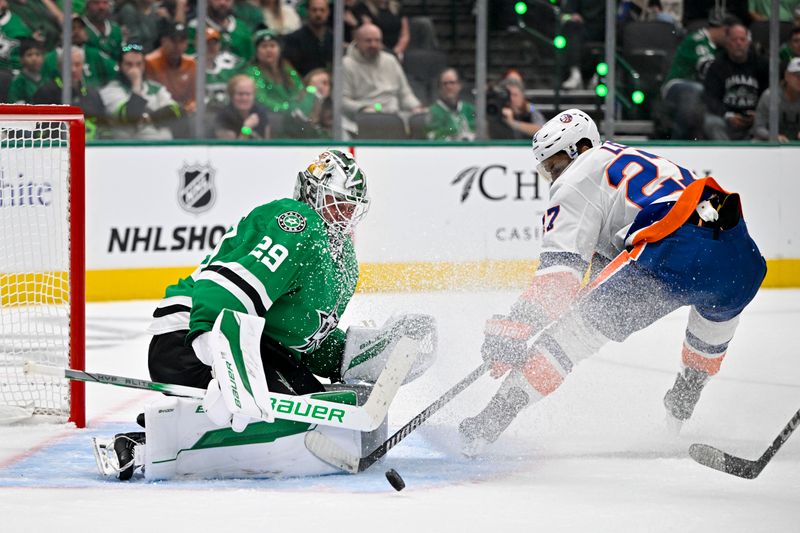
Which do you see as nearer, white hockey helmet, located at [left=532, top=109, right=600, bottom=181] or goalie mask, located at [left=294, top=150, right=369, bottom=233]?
goalie mask, located at [left=294, top=150, right=369, bottom=233]

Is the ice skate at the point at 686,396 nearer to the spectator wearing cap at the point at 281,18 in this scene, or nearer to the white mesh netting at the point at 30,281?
the white mesh netting at the point at 30,281

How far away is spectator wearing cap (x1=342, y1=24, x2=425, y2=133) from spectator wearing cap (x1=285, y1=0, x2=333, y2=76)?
156 mm

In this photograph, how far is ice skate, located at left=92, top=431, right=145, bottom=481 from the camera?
2934mm

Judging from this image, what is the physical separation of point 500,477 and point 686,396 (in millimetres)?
818

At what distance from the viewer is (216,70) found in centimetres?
699

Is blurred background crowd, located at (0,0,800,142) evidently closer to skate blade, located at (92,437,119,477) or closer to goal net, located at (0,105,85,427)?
goal net, located at (0,105,85,427)

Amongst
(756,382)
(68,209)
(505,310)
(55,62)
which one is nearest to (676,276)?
(756,382)

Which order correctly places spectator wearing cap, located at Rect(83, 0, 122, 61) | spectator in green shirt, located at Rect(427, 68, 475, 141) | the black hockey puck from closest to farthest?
the black hockey puck, spectator wearing cap, located at Rect(83, 0, 122, 61), spectator in green shirt, located at Rect(427, 68, 475, 141)

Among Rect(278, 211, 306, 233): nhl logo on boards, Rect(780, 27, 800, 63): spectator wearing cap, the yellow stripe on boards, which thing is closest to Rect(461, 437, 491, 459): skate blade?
Rect(278, 211, 306, 233): nhl logo on boards

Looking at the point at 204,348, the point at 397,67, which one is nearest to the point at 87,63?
the point at 397,67

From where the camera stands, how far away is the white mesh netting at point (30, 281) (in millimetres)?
3900

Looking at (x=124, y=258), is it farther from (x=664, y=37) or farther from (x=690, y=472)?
(x=690, y=472)

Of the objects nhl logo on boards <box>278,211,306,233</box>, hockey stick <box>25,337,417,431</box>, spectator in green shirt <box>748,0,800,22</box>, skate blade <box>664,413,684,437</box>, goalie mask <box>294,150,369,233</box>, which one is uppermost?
spectator in green shirt <box>748,0,800,22</box>

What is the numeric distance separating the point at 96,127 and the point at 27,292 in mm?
2667
